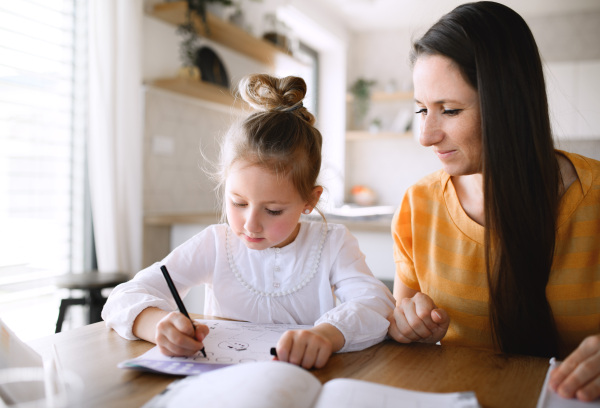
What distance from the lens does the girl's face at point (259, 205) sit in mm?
1012

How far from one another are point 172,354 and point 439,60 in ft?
2.44

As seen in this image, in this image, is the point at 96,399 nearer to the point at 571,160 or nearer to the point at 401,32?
the point at 571,160

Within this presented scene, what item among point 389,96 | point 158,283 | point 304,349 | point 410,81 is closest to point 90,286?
point 158,283

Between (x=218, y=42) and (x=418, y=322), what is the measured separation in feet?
9.06

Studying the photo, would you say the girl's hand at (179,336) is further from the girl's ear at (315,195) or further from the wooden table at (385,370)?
the girl's ear at (315,195)

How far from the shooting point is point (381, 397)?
0.56 m

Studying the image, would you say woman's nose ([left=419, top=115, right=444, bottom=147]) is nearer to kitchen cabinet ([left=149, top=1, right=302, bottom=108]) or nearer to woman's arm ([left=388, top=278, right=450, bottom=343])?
woman's arm ([left=388, top=278, right=450, bottom=343])

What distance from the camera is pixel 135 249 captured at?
245cm

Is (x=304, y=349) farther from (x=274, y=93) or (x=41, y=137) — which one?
(x=41, y=137)

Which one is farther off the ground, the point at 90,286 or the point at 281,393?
the point at 281,393

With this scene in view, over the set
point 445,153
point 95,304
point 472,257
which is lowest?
point 95,304

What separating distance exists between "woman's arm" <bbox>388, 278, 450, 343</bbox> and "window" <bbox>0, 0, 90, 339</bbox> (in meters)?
1.82

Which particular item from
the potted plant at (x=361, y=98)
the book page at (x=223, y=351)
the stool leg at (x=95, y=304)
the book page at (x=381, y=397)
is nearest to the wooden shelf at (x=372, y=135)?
the potted plant at (x=361, y=98)

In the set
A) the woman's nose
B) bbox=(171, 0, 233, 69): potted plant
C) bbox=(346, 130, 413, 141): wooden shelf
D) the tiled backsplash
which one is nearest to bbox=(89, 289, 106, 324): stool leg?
the tiled backsplash
